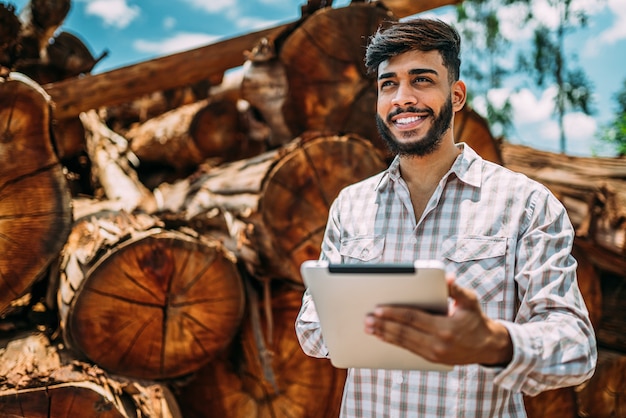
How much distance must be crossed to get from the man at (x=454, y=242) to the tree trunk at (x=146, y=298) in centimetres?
124

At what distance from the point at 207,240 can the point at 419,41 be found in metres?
1.78

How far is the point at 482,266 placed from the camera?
1.49 m

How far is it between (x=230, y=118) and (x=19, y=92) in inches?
93.7

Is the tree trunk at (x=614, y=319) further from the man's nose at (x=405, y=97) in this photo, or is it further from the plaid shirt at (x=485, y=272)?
the man's nose at (x=405, y=97)

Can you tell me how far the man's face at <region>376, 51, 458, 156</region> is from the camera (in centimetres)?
159

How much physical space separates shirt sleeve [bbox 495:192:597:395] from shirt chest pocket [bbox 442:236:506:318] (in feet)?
0.15

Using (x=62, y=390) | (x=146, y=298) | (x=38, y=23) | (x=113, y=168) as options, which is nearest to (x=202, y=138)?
Answer: (x=113, y=168)

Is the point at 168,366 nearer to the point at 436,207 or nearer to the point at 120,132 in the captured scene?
the point at 436,207

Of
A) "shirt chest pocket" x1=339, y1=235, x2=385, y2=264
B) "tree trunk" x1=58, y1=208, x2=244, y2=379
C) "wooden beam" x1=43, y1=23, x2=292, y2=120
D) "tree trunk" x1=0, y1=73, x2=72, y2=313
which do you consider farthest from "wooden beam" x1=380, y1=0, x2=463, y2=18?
"shirt chest pocket" x1=339, y1=235, x2=385, y2=264

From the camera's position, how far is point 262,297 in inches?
129

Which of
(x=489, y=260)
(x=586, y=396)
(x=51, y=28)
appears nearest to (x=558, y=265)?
(x=489, y=260)

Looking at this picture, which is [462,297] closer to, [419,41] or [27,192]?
[419,41]

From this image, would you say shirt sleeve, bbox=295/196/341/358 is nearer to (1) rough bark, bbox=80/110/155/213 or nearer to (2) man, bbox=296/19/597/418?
(2) man, bbox=296/19/597/418

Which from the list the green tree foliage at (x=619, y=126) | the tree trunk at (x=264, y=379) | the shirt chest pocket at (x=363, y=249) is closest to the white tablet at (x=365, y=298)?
the shirt chest pocket at (x=363, y=249)
